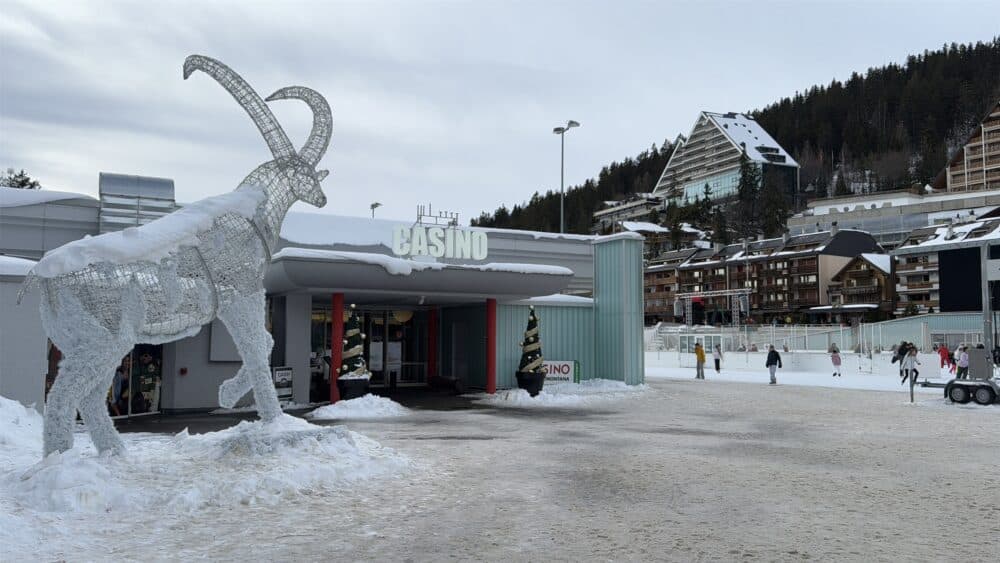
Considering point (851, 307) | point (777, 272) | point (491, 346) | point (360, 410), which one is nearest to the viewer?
point (360, 410)

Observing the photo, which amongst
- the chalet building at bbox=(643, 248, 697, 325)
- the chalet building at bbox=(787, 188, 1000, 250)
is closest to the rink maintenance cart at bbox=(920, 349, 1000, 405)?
the chalet building at bbox=(643, 248, 697, 325)

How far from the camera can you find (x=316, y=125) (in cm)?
1117

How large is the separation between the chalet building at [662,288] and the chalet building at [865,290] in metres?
21.0

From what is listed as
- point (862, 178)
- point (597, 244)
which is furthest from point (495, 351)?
point (862, 178)

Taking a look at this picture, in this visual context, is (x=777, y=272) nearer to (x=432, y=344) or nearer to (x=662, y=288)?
(x=662, y=288)

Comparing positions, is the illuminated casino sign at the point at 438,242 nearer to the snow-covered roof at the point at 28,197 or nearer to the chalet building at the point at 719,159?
the snow-covered roof at the point at 28,197

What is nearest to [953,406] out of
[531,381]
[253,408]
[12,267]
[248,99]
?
[531,381]

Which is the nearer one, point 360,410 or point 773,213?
point 360,410

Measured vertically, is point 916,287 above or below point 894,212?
below

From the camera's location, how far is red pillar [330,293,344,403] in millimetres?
19234

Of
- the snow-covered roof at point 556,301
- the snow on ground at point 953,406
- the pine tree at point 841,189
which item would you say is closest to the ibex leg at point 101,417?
the snow-covered roof at point 556,301

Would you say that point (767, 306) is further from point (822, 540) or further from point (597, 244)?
point (822, 540)

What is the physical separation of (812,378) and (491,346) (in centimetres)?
1669

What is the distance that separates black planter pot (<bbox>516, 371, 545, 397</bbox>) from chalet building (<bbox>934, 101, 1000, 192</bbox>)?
101621mm
